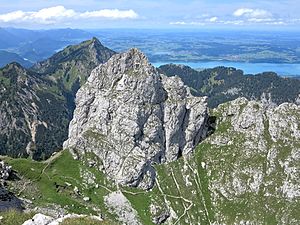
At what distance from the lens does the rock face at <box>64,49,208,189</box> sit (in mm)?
166625

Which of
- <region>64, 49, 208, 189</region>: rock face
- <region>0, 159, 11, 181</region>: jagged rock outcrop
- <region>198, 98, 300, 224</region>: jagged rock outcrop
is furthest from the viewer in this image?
<region>64, 49, 208, 189</region>: rock face

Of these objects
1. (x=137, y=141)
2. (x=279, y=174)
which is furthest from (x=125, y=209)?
(x=279, y=174)

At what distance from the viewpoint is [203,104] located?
19125 centimetres

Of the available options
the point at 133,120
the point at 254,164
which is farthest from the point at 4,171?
the point at 254,164

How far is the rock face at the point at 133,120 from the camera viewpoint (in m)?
167

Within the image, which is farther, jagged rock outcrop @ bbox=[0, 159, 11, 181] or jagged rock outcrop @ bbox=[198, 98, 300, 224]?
jagged rock outcrop @ bbox=[198, 98, 300, 224]

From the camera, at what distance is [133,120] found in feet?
567

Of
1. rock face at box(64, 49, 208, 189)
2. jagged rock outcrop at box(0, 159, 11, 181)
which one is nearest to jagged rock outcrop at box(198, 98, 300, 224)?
rock face at box(64, 49, 208, 189)

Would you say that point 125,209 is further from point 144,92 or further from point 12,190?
point 144,92

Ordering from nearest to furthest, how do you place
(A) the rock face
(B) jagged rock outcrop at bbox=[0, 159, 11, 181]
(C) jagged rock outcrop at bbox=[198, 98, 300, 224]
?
(B) jagged rock outcrop at bbox=[0, 159, 11, 181] → (C) jagged rock outcrop at bbox=[198, 98, 300, 224] → (A) the rock face

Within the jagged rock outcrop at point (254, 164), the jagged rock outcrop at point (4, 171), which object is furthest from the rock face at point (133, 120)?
the jagged rock outcrop at point (4, 171)

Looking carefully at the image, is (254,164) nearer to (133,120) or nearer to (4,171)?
(133,120)

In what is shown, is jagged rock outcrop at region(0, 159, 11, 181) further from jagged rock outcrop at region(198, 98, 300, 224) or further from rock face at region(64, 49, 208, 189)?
jagged rock outcrop at region(198, 98, 300, 224)

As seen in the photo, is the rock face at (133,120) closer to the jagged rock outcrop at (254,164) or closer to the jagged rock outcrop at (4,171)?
the jagged rock outcrop at (254,164)
